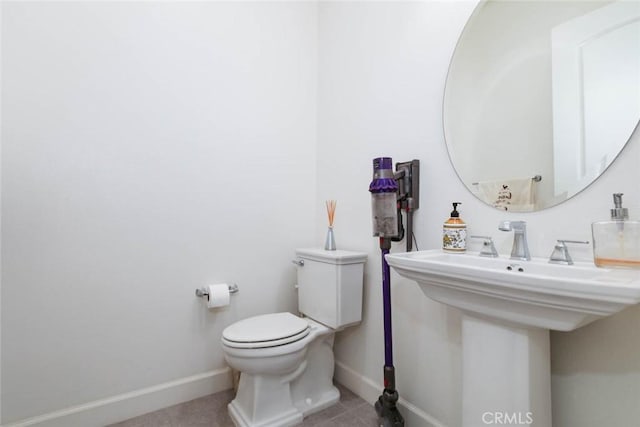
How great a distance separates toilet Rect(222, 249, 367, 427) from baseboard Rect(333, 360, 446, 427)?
0.12 metres

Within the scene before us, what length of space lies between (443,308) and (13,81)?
78.3 inches

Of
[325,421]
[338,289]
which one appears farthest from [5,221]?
[325,421]

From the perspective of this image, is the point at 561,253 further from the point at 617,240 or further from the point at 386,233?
the point at 386,233

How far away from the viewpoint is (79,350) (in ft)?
4.43

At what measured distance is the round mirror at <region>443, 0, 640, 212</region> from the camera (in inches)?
32.8

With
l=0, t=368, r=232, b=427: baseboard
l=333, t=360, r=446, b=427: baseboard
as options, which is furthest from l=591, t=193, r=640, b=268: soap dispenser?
l=0, t=368, r=232, b=427: baseboard

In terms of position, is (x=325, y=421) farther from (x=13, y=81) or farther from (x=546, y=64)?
(x=13, y=81)

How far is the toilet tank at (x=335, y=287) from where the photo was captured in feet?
4.86

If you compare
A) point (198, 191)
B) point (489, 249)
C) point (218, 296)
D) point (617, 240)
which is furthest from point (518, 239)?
point (198, 191)

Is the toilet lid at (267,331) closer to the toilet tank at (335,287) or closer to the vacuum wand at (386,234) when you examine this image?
the toilet tank at (335,287)

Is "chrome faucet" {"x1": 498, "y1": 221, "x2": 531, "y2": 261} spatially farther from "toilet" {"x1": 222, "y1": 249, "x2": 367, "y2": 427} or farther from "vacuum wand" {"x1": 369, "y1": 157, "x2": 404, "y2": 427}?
"toilet" {"x1": 222, "y1": 249, "x2": 367, "y2": 427}

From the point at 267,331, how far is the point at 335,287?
380mm

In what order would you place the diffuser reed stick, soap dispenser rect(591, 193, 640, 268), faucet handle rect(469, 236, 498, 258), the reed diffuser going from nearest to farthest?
soap dispenser rect(591, 193, 640, 268) → faucet handle rect(469, 236, 498, 258) → the reed diffuser → the diffuser reed stick

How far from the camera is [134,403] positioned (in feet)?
4.73
